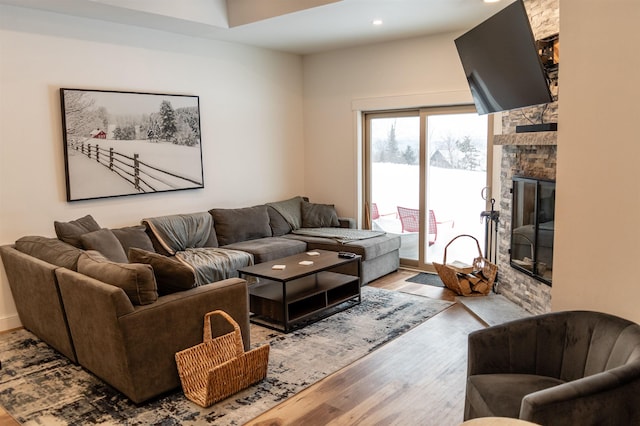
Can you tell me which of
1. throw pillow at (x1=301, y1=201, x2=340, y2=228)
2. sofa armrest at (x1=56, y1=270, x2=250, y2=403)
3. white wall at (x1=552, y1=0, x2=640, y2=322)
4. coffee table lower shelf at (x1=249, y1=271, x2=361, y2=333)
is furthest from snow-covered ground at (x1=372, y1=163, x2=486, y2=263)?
sofa armrest at (x1=56, y1=270, x2=250, y2=403)

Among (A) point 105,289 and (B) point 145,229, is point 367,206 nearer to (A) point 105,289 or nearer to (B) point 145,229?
(B) point 145,229

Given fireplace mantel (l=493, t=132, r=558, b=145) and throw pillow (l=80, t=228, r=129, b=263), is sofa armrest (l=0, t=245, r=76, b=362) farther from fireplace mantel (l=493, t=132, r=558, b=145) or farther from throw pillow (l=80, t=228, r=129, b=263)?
fireplace mantel (l=493, t=132, r=558, b=145)

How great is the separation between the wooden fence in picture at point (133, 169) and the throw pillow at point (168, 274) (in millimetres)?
2099

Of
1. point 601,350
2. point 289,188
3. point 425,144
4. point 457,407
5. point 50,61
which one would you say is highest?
point 50,61

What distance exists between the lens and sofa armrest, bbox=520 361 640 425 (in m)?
1.82

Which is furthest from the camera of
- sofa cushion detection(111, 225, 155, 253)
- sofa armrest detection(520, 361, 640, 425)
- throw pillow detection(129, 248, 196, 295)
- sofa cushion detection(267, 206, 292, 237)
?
sofa cushion detection(267, 206, 292, 237)

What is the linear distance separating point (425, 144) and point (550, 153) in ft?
6.93

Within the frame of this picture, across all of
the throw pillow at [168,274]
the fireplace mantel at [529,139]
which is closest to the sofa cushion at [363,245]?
the fireplace mantel at [529,139]

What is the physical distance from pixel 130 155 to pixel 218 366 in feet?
9.77

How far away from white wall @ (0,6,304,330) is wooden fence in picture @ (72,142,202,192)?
0.14m

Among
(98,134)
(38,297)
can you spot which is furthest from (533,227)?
(98,134)

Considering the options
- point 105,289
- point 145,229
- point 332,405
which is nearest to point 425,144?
point 145,229

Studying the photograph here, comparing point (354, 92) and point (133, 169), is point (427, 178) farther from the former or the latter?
point (133, 169)

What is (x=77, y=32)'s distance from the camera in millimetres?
4660
